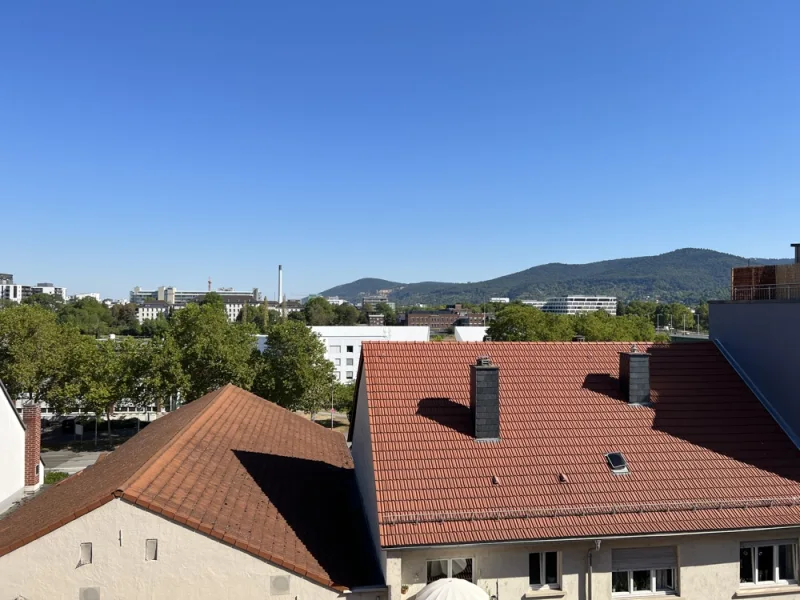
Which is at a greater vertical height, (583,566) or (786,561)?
(583,566)

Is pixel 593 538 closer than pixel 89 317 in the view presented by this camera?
Yes

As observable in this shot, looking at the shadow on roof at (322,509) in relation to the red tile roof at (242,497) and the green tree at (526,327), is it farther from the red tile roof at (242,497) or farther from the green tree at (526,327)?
the green tree at (526,327)

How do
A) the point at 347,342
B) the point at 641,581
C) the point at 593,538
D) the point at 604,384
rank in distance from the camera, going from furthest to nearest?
the point at 347,342 < the point at 604,384 < the point at 641,581 < the point at 593,538

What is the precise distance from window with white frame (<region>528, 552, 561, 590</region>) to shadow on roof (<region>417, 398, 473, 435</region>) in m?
2.79

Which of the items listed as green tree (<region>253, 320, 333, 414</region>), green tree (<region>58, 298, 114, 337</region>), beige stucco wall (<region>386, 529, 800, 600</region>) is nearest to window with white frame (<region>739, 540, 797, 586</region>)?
beige stucco wall (<region>386, 529, 800, 600</region>)

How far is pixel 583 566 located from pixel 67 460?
37.1 metres

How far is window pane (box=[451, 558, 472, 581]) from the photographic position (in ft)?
35.4

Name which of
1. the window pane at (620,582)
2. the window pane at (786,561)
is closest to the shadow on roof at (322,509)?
the window pane at (620,582)

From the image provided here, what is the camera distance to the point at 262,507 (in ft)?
39.8

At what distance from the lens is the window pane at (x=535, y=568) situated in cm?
1109

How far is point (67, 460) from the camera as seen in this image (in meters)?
37.5

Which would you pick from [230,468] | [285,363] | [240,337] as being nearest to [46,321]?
[240,337]

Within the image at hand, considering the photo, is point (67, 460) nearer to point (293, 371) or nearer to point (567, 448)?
point (293, 371)

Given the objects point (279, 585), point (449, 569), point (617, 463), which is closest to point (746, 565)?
point (617, 463)
